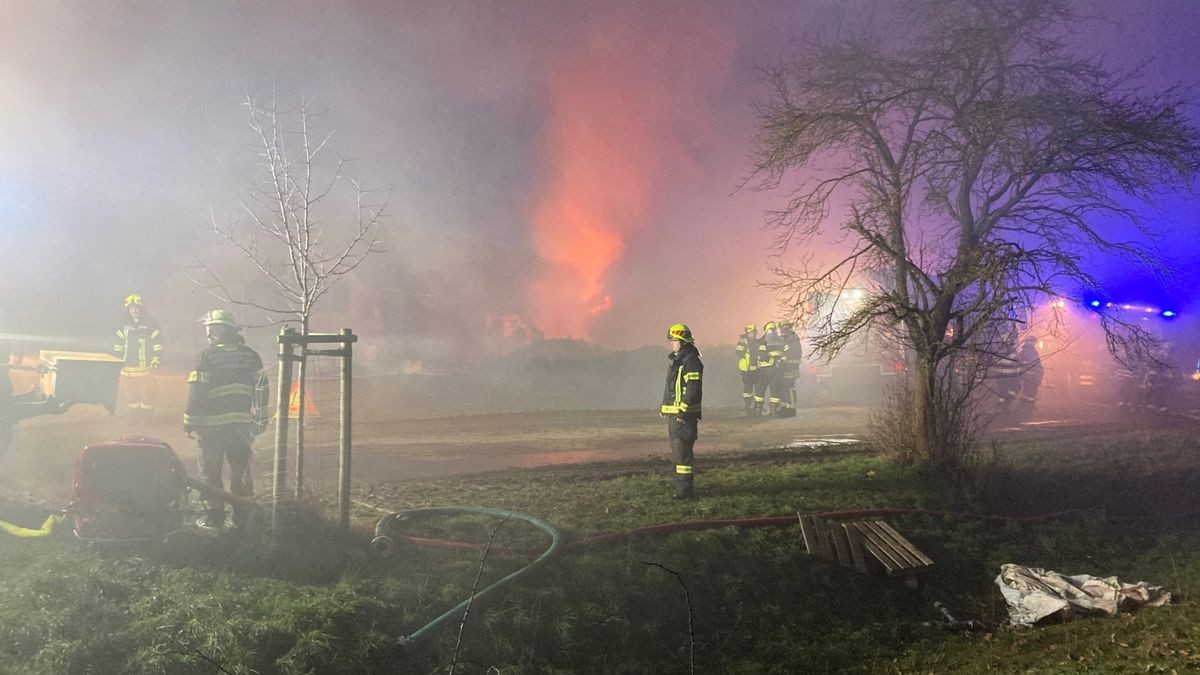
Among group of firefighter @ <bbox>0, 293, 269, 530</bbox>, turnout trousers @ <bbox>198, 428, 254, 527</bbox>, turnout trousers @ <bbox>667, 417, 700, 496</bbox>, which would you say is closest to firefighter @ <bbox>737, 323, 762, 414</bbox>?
turnout trousers @ <bbox>667, 417, 700, 496</bbox>

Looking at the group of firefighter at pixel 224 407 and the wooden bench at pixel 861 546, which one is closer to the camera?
the group of firefighter at pixel 224 407

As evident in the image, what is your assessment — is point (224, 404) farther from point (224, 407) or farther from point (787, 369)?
point (787, 369)

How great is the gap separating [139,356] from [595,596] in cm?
1156

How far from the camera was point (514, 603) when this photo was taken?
560 centimetres

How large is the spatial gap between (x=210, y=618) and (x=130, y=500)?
2049mm

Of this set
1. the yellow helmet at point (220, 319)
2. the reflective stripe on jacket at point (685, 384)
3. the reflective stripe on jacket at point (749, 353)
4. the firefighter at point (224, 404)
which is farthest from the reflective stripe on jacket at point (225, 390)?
the reflective stripe on jacket at point (749, 353)

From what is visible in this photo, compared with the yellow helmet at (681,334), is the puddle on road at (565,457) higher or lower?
lower

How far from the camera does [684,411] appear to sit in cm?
830

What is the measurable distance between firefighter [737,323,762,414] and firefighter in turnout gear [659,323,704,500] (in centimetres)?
985

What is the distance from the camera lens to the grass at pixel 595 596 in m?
4.84

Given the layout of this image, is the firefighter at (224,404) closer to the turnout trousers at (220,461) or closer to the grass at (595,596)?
the turnout trousers at (220,461)

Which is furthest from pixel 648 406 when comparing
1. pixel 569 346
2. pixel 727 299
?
pixel 727 299

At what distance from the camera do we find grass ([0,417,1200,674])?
4.84m

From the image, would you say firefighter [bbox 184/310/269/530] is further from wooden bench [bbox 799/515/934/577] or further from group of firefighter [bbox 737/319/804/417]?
group of firefighter [bbox 737/319/804/417]
